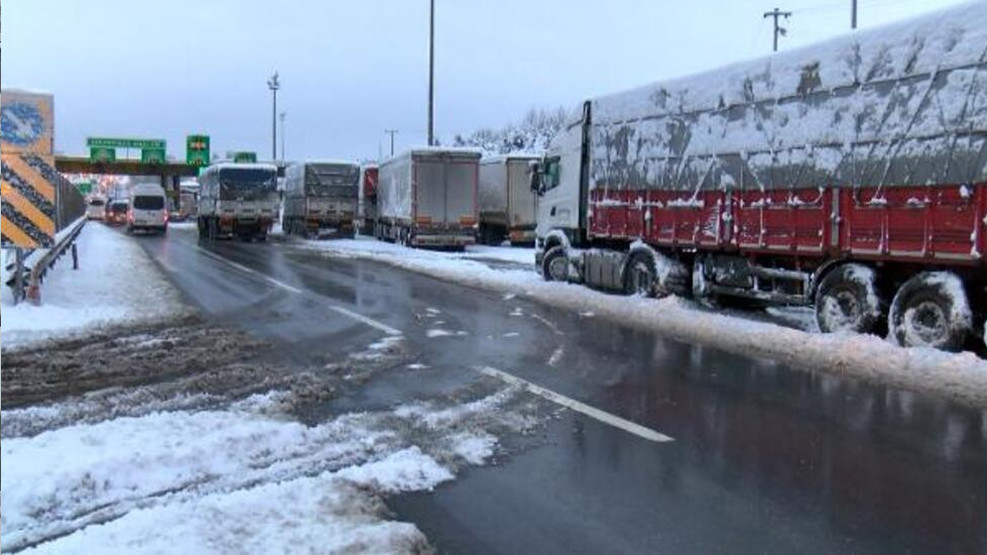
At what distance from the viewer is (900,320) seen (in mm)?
11875

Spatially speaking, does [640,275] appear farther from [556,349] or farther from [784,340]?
[556,349]

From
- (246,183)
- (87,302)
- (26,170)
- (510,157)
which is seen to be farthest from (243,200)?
(26,170)

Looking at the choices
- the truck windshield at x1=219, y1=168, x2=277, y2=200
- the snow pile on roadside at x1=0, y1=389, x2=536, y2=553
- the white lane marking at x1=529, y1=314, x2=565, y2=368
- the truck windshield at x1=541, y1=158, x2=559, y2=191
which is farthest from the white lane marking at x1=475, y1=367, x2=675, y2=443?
the truck windshield at x1=219, y1=168, x2=277, y2=200

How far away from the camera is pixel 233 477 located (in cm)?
613

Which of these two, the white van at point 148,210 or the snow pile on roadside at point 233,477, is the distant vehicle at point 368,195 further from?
the snow pile on roadside at point 233,477

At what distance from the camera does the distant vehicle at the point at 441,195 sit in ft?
113

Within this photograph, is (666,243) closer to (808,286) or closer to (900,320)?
(808,286)

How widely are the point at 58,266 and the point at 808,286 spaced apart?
57.3ft

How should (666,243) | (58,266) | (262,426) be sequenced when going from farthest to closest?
(58,266) → (666,243) → (262,426)

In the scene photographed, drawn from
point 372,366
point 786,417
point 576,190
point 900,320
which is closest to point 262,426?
point 372,366

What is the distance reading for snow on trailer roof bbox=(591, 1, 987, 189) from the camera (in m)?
11.2

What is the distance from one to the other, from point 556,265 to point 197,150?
66250mm

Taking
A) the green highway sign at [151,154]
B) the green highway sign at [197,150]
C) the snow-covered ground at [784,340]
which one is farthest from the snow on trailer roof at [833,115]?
the green highway sign at [151,154]

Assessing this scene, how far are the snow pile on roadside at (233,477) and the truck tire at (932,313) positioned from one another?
581 centimetres
